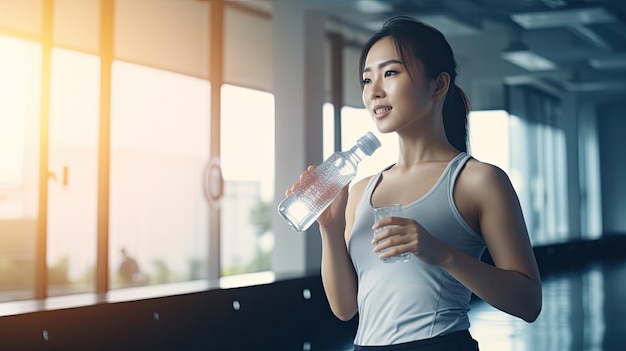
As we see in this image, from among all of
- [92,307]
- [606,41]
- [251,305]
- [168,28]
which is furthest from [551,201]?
[92,307]

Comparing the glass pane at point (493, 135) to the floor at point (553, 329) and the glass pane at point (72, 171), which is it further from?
the glass pane at point (72, 171)

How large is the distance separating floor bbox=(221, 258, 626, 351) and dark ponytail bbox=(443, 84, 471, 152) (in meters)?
3.75

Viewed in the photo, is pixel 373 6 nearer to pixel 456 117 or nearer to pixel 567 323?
pixel 567 323

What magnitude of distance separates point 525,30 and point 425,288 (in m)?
8.89

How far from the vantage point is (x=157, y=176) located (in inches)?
273

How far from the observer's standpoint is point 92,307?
12.6 ft

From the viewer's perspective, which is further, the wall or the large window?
the wall

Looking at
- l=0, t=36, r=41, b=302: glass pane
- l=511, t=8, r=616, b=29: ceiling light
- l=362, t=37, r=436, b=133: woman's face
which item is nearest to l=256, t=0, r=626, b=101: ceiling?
l=511, t=8, r=616, b=29: ceiling light

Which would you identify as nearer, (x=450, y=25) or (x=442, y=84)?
(x=442, y=84)

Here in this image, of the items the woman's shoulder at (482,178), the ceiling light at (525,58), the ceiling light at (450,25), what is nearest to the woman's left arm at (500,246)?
the woman's shoulder at (482,178)

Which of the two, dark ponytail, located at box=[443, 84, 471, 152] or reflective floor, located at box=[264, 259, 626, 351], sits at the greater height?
dark ponytail, located at box=[443, 84, 471, 152]

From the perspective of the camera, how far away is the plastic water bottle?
0.94 m

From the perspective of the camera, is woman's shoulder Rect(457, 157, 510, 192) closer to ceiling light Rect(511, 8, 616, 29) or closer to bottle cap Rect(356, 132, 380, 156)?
bottle cap Rect(356, 132, 380, 156)

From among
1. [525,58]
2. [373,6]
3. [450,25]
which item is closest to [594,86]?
[525,58]
